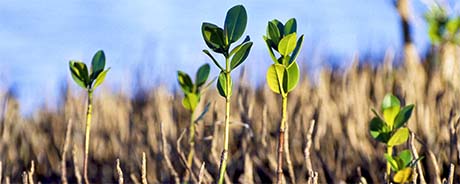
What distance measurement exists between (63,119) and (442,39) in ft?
6.25

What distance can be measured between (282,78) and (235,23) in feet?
0.35

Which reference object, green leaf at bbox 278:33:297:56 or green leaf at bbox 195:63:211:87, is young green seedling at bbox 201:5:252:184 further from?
green leaf at bbox 195:63:211:87

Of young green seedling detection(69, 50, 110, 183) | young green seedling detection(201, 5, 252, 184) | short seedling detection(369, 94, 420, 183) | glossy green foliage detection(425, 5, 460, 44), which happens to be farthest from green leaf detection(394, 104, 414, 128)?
glossy green foliage detection(425, 5, 460, 44)

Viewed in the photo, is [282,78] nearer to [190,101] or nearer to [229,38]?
[229,38]

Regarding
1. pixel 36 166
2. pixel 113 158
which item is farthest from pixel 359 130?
pixel 36 166

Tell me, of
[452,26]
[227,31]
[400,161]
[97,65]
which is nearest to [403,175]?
[400,161]

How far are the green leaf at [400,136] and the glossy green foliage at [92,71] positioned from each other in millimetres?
523

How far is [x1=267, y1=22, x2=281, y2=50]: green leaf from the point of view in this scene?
1.13 meters

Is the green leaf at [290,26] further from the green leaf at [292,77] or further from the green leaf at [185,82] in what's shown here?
the green leaf at [185,82]

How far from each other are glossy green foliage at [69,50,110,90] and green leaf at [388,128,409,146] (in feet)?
1.72

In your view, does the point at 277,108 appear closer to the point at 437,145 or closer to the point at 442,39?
the point at 437,145

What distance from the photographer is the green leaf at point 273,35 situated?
3.71ft

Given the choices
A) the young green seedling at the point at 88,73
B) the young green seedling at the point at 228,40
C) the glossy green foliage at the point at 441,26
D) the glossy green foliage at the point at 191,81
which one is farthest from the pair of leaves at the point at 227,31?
the glossy green foliage at the point at 441,26

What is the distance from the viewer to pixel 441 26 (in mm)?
3756
